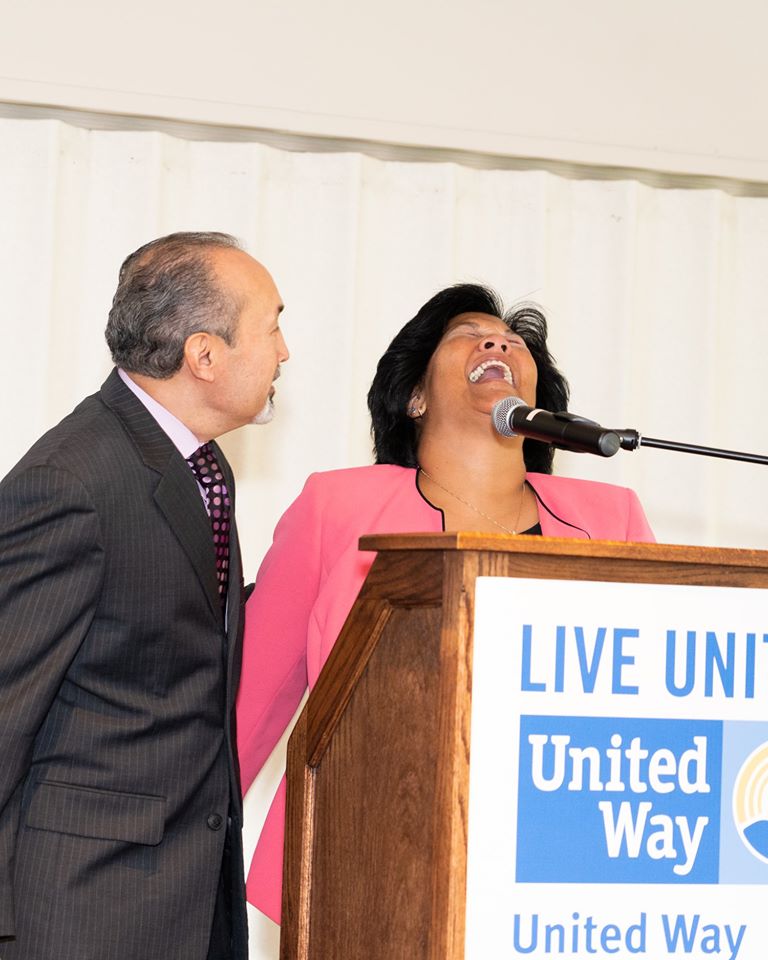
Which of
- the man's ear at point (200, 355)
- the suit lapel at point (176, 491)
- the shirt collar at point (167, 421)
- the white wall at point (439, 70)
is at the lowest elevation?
the suit lapel at point (176, 491)

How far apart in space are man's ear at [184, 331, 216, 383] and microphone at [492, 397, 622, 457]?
471mm

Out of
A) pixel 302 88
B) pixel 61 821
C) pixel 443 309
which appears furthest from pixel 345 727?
pixel 302 88

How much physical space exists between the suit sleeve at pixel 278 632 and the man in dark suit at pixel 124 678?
1.34 ft

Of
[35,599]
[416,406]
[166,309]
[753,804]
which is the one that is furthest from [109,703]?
[416,406]

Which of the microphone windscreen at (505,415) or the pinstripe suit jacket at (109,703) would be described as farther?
→ the microphone windscreen at (505,415)

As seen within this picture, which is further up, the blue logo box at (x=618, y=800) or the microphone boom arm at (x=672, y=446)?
the microphone boom arm at (x=672, y=446)

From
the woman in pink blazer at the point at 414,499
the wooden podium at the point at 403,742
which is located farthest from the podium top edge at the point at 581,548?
the woman in pink blazer at the point at 414,499

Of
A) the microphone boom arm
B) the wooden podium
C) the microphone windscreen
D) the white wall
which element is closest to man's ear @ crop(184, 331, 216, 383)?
the microphone windscreen

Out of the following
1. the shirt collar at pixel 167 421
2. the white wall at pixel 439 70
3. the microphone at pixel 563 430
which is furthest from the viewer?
the white wall at pixel 439 70

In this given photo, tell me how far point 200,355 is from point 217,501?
0.78ft

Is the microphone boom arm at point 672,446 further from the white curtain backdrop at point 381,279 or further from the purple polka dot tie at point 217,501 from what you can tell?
the white curtain backdrop at point 381,279

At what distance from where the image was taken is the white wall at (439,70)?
119 inches

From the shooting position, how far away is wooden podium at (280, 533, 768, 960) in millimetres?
1210

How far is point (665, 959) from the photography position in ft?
4.04
